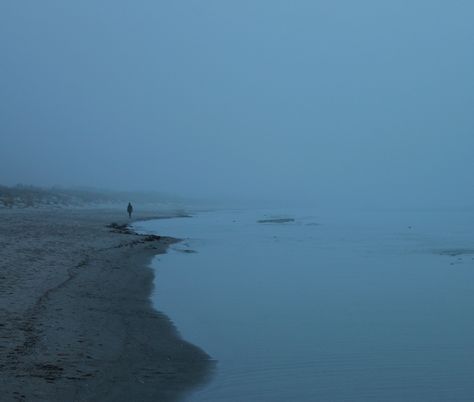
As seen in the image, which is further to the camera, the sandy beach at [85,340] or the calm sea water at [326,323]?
the calm sea water at [326,323]

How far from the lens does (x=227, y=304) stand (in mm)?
13297

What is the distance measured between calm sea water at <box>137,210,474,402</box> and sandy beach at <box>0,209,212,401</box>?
541mm

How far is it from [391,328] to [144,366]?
5.34 meters

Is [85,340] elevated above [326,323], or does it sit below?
above

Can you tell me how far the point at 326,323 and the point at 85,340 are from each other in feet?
16.3

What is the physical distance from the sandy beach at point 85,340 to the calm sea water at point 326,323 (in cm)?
54

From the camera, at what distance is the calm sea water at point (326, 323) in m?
7.54

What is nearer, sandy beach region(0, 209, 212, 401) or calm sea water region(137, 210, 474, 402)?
sandy beach region(0, 209, 212, 401)

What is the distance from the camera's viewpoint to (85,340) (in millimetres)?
8789

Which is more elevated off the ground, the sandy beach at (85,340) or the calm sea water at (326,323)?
the sandy beach at (85,340)

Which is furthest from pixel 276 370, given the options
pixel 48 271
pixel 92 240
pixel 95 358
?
pixel 92 240

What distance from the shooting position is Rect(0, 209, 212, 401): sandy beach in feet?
22.0

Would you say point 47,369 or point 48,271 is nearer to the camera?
point 47,369

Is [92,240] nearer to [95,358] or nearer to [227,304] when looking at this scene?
[227,304]
